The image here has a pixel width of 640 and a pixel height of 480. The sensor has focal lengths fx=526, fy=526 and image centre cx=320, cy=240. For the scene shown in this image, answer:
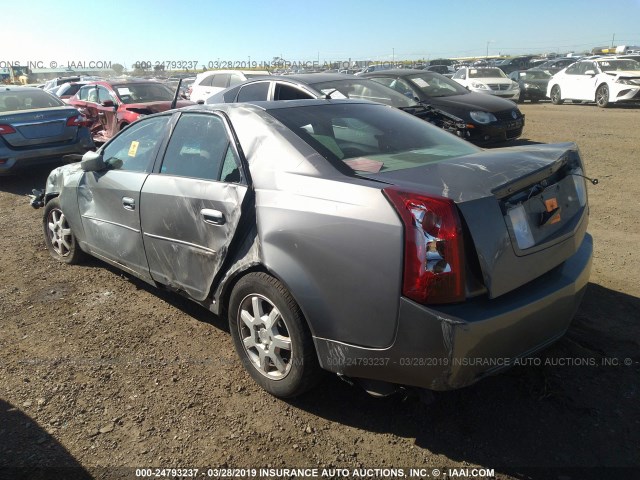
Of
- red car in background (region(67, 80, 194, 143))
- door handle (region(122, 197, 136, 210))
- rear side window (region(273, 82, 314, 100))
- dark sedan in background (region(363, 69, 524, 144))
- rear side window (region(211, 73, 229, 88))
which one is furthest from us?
rear side window (region(211, 73, 229, 88))

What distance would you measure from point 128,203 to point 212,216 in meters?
1.07

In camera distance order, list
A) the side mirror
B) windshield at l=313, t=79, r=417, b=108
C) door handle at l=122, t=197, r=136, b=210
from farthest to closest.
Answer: windshield at l=313, t=79, r=417, b=108 → the side mirror → door handle at l=122, t=197, r=136, b=210

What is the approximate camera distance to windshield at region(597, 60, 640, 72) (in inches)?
682

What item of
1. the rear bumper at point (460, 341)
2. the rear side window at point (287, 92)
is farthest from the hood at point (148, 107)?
the rear bumper at point (460, 341)

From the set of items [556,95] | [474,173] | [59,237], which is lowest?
[59,237]

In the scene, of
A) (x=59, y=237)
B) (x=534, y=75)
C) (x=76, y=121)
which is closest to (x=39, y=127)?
(x=76, y=121)

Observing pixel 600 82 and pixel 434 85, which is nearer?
pixel 434 85

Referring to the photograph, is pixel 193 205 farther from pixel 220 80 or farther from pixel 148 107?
pixel 220 80

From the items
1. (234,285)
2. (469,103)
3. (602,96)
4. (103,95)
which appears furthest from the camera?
(602,96)

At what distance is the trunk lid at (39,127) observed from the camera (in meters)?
8.16

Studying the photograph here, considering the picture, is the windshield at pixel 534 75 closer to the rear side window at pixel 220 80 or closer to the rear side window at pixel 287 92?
the rear side window at pixel 220 80

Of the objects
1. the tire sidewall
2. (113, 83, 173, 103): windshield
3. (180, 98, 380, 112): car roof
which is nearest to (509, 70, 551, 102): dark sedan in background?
(113, 83, 173, 103): windshield

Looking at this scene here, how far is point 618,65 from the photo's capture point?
17.5 metres

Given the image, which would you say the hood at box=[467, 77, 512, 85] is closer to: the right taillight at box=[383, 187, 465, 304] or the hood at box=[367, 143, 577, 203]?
the hood at box=[367, 143, 577, 203]
